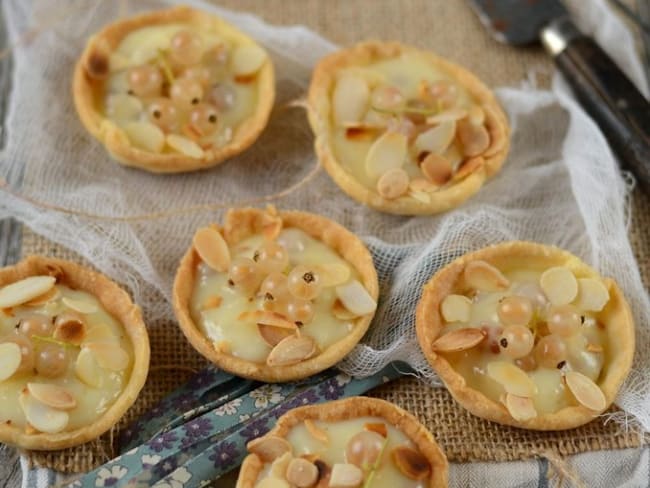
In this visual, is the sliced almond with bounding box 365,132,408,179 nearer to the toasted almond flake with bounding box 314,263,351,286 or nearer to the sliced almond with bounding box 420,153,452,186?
the sliced almond with bounding box 420,153,452,186

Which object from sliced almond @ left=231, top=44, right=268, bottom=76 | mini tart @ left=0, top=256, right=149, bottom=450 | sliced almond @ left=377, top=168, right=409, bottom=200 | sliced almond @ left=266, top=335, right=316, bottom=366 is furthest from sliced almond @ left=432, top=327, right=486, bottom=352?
sliced almond @ left=231, top=44, right=268, bottom=76

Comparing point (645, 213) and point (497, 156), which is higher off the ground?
point (497, 156)

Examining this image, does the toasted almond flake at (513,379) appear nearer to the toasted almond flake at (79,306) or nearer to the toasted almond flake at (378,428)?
the toasted almond flake at (378,428)

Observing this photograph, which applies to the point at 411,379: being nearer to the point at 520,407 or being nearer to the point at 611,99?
the point at 520,407

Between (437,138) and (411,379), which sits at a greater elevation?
(437,138)

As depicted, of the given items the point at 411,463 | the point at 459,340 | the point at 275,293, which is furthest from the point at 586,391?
the point at 275,293

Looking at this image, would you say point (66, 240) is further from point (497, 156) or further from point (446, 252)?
point (497, 156)

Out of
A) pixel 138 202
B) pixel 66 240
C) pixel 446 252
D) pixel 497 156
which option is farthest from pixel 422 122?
pixel 66 240

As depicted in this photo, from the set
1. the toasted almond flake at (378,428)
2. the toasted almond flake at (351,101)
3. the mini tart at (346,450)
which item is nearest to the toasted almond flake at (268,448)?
the mini tart at (346,450)
